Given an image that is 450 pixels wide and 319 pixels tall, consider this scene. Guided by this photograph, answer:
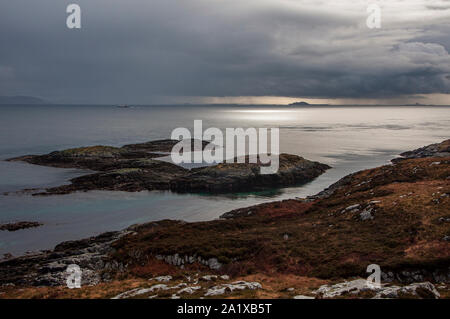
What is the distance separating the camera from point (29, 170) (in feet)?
289

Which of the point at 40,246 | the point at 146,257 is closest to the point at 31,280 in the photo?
the point at 146,257


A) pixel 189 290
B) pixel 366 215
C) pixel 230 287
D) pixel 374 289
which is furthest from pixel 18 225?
pixel 374 289

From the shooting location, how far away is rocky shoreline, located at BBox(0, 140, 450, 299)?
71.5 feet

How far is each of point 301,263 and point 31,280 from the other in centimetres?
2423

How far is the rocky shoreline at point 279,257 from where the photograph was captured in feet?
71.5

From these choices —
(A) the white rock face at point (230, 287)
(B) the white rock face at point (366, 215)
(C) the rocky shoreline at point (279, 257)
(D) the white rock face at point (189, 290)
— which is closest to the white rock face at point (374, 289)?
(C) the rocky shoreline at point (279, 257)

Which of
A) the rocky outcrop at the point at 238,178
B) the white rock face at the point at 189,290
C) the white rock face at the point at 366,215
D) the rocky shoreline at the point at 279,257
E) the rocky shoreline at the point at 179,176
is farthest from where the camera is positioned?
the rocky outcrop at the point at 238,178

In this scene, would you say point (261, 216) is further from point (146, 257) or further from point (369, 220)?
point (146, 257)

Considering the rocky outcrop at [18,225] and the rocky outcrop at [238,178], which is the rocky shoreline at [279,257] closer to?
the rocky outcrop at [18,225]

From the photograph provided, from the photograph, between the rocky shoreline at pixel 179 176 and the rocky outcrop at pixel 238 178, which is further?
the rocky outcrop at pixel 238 178

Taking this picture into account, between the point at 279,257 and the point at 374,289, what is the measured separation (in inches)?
450

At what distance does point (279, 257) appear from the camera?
29656mm

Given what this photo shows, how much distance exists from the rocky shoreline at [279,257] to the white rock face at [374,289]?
7 centimetres

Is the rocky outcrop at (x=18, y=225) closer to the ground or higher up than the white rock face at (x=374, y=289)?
closer to the ground
